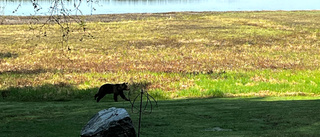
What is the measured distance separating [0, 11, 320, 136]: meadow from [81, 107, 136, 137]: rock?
189cm

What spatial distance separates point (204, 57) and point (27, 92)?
16.6 metres

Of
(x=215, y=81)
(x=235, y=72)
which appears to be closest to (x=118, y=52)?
(x=235, y=72)

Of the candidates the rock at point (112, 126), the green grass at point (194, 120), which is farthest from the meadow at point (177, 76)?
the rock at point (112, 126)

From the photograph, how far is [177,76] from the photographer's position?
27453mm

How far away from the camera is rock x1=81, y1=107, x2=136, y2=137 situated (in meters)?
8.30

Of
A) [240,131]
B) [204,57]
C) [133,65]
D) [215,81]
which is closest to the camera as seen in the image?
[240,131]

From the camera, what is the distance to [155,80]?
85.8 ft

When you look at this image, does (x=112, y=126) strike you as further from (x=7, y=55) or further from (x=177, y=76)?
(x=7, y=55)

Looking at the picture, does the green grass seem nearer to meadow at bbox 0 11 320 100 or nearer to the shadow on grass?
meadow at bbox 0 11 320 100

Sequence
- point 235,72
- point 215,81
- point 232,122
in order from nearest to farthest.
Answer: point 232,122 < point 215,81 < point 235,72

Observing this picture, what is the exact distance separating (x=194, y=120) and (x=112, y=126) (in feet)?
13.3

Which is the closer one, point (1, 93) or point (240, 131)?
point (240, 131)

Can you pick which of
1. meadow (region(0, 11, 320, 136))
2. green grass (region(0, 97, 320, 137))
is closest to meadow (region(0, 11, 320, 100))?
meadow (region(0, 11, 320, 136))

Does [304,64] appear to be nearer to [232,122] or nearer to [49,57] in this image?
[49,57]
